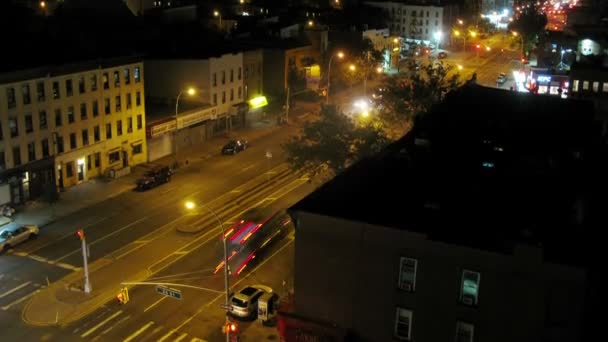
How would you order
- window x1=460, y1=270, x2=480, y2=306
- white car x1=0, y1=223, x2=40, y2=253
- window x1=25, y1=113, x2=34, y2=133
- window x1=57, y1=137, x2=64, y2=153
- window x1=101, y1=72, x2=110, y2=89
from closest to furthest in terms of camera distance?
window x1=460, y1=270, x2=480, y2=306, white car x1=0, y1=223, x2=40, y2=253, window x1=25, y1=113, x2=34, y2=133, window x1=57, y1=137, x2=64, y2=153, window x1=101, y1=72, x2=110, y2=89

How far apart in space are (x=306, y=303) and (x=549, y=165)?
14.9m

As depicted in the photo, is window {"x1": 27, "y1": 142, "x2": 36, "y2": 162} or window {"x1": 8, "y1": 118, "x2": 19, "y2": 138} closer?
window {"x1": 8, "y1": 118, "x2": 19, "y2": 138}

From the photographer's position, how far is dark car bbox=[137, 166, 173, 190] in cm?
6006

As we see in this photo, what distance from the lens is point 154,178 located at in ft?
200

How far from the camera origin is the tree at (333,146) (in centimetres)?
5459

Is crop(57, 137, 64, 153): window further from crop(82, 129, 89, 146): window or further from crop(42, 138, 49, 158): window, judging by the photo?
crop(82, 129, 89, 146): window

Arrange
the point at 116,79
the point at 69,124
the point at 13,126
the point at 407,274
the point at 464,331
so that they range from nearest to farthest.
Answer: the point at 464,331
the point at 407,274
the point at 13,126
the point at 69,124
the point at 116,79

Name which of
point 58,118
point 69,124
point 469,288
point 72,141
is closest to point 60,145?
point 72,141

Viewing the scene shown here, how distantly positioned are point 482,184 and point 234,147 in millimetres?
42621

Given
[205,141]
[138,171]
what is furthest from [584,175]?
[205,141]

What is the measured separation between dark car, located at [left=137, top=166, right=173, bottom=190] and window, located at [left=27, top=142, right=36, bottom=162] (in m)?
8.63

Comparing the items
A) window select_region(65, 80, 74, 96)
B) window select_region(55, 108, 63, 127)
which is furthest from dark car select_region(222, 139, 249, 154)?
window select_region(55, 108, 63, 127)

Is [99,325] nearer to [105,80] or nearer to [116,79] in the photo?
[105,80]

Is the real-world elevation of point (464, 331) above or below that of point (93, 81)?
below
